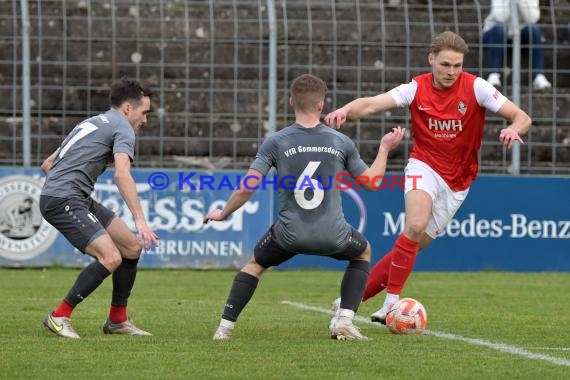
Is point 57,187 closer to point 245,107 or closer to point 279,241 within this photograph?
point 279,241


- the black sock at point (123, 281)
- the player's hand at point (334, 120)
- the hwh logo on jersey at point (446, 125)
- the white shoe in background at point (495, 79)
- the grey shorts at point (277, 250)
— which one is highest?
the white shoe in background at point (495, 79)

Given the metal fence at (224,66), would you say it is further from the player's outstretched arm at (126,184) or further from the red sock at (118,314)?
the player's outstretched arm at (126,184)

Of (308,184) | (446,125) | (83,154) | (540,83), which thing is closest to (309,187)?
(308,184)

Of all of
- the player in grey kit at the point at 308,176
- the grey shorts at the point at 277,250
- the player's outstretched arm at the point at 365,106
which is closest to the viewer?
the player in grey kit at the point at 308,176

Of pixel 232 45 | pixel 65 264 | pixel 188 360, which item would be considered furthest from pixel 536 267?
pixel 188 360

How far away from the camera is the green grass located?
6570 mm

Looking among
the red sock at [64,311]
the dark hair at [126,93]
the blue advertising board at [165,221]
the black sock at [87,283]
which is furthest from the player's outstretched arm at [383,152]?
the blue advertising board at [165,221]

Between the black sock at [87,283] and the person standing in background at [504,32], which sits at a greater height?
the person standing in background at [504,32]

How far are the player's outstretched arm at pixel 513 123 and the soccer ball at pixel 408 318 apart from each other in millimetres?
1286

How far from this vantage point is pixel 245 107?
58.1 feet

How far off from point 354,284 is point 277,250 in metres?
0.58

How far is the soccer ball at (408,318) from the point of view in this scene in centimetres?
870

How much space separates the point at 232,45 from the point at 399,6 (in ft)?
8.20

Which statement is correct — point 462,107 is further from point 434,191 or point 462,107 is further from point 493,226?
point 493,226
